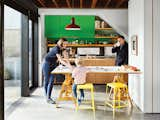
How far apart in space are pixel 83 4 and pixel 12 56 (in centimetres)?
301

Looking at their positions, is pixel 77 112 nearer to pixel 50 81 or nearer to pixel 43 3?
pixel 50 81

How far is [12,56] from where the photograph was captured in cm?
637

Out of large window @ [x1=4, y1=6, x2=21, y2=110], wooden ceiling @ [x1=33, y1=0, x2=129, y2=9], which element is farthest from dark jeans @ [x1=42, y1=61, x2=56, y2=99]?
wooden ceiling @ [x1=33, y1=0, x2=129, y2=9]

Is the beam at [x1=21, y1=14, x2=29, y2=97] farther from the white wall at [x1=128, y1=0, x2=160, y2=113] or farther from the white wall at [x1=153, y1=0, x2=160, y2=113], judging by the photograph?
the white wall at [x1=153, y1=0, x2=160, y2=113]

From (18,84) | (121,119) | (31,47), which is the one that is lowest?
(121,119)

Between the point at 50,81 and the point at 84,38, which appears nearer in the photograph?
the point at 50,81

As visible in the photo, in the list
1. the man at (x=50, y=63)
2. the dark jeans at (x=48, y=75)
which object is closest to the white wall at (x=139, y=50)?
the man at (x=50, y=63)

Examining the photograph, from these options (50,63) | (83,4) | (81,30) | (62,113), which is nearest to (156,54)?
(62,113)

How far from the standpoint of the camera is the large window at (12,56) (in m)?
5.89

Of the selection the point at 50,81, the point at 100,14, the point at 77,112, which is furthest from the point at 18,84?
the point at 100,14

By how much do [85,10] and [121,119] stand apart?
490 cm

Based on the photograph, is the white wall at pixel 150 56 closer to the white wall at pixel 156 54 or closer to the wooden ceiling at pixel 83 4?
the white wall at pixel 156 54

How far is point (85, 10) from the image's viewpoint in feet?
28.7

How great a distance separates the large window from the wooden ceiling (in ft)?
4.52
